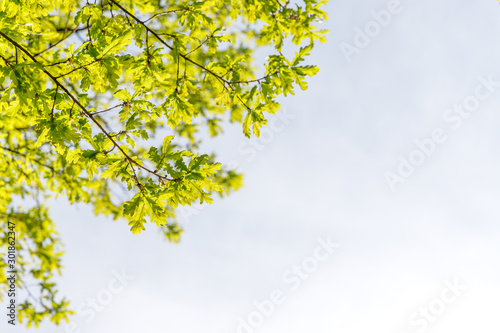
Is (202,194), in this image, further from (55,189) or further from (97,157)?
(55,189)

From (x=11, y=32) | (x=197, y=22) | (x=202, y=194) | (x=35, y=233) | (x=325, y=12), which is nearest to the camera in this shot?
(x=11, y=32)

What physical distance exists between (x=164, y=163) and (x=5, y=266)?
13.0 ft

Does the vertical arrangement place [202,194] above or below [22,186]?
below

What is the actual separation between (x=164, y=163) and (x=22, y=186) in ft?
13.5

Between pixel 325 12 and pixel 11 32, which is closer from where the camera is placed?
pixel 11 32

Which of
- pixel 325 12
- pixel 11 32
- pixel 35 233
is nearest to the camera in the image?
pixel 11 32

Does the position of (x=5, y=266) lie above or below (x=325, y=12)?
above

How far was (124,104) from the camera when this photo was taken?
8.70ft

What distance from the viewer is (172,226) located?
5.43m

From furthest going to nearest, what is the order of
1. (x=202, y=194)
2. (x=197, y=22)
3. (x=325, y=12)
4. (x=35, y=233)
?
(x=35, y=233) < (x=325, y=12) < (x=197, y=22) < (x=202, y=194)

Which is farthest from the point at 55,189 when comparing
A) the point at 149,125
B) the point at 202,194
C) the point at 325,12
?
the point at 325,12

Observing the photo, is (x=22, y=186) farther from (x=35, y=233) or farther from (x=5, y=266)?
(x=5, y=266)

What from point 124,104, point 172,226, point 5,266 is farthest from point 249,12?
point 5,266

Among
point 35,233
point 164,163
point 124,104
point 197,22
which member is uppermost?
point 35,233
